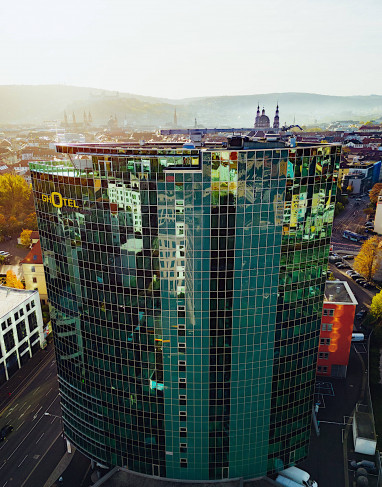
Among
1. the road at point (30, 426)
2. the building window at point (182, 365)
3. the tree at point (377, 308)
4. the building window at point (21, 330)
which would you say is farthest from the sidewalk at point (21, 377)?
the tree at point (377, 308)

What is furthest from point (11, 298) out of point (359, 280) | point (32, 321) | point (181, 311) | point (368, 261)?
point (368, 261)

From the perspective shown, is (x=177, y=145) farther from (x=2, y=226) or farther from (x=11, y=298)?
(x=2, y=226)

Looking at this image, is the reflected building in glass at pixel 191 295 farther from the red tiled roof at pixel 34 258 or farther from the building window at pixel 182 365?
the red tiled roof at pixel 34 258

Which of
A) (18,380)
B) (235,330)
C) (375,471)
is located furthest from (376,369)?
(18,380)

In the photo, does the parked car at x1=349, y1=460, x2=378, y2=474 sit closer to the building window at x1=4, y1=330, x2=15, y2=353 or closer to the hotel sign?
the hotel sign

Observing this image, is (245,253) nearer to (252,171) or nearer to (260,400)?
(252,171)
